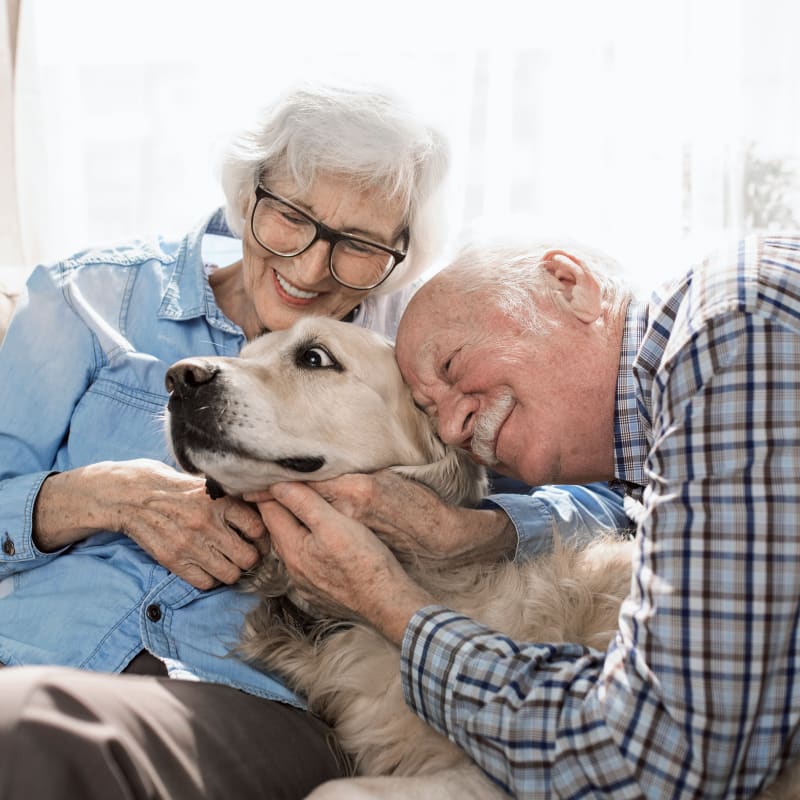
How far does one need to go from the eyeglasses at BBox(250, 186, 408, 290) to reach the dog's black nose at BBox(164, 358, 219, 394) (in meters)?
0.43

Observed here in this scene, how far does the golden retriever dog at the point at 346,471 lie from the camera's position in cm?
137

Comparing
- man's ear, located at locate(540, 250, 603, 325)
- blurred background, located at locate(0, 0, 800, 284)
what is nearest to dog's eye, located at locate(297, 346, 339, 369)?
man's ear, located at locate(540, 250, 603, 325)

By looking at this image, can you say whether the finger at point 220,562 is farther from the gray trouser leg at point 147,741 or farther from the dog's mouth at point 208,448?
the gray trouser leg at point 147,741

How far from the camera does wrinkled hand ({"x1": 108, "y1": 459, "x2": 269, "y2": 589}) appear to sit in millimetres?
1479

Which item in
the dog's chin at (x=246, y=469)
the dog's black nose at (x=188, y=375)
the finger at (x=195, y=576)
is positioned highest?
the dog's black nose at (x=188, y=375)

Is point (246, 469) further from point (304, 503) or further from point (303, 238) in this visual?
point (303, 238)

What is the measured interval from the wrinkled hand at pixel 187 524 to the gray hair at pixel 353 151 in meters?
0.60

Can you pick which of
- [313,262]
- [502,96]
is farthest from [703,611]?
[502,96]

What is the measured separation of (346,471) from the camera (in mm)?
1514

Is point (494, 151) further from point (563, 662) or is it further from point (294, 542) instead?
point (563, 662)

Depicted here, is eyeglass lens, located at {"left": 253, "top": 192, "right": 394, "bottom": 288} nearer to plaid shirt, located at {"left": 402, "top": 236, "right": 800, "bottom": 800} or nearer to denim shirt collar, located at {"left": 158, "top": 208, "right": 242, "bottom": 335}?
denim shirt collar, located at {"left": 158, "top": 208, "right": 242, "bottom": 335}

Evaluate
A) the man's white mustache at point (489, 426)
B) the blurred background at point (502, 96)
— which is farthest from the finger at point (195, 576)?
the blurred background at point (502, 96)

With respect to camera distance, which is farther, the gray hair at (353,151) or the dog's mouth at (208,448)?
the gray hair at (353,151)

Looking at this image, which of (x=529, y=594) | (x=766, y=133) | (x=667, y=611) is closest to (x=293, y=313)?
(x=529, y=594)
